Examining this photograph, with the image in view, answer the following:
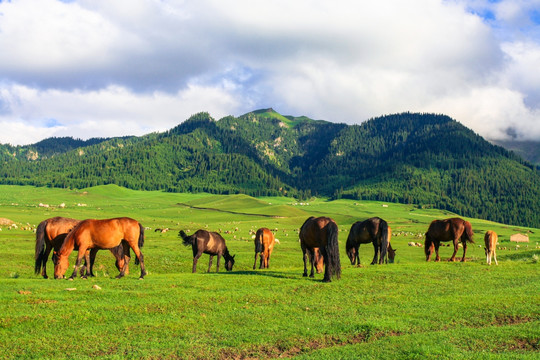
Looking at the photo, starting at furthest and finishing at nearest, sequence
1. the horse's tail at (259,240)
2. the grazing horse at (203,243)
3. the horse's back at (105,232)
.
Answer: the horse's tail at (259,240) → the grazing horse at (203,243) → the horse's back at (105,232)

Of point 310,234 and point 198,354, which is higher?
point 310,234

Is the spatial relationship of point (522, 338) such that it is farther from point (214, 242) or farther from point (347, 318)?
point (214, 242)

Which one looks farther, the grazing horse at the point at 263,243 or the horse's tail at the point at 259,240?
the grazing horse at the point at 263,243

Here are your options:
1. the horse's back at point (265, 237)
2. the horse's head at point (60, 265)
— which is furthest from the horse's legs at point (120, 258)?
the horse's back at point (265, 237)

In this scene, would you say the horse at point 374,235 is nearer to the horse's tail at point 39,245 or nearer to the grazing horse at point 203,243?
the grazing horse at point 203,243

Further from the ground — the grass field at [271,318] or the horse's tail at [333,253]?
Result: the horse's tail at [333,253]

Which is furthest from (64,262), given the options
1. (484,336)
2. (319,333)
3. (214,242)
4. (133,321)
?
(484,336)

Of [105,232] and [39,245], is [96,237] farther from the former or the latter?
[39,245]

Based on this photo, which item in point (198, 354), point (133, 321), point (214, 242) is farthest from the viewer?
point (214, 242)

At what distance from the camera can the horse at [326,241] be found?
21.3 meters

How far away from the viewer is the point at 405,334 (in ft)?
41.2

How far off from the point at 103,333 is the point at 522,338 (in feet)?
41.9

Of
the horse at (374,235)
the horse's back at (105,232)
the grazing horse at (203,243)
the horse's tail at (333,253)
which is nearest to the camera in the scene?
the horse's back at (105,232)

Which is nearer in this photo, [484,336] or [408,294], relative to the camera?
[484,336]
